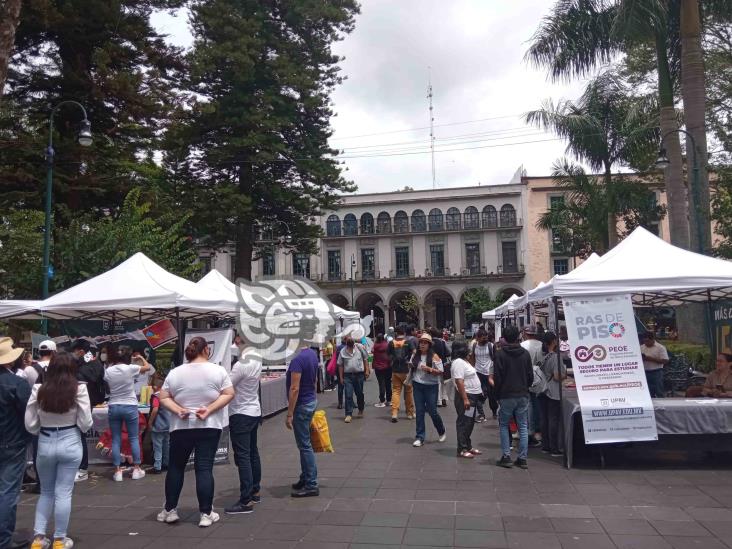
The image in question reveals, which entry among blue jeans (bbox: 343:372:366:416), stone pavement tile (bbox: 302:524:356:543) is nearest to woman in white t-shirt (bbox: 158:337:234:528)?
stone pavement tile (bbox: 302:524:356:543)

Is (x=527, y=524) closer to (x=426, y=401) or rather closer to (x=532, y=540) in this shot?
(x=532, y=540)

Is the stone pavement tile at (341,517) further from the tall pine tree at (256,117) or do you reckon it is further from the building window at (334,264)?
the building window at (334,264)

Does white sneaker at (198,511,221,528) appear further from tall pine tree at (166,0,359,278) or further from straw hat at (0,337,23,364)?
tall pine tree at (166,0,359,278)

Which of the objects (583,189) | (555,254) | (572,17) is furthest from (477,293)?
(572,17)

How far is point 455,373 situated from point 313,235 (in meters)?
18.4

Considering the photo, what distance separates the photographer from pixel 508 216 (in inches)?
1956

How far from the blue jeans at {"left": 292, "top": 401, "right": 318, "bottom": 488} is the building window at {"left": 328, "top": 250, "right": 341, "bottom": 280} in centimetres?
4690

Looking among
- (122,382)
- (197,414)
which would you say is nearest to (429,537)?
(197,414)

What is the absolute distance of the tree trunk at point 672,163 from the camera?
14.6m

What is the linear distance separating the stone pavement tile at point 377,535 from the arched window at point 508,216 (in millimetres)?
46323

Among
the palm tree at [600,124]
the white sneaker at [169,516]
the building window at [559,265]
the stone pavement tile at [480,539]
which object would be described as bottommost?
the stone pavement tile at [480,539]

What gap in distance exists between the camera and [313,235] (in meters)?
25.5

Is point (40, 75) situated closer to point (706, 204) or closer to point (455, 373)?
point (455, 373)

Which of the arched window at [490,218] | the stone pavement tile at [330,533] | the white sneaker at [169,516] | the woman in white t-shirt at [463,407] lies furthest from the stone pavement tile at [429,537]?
the arched window at [490,218]
